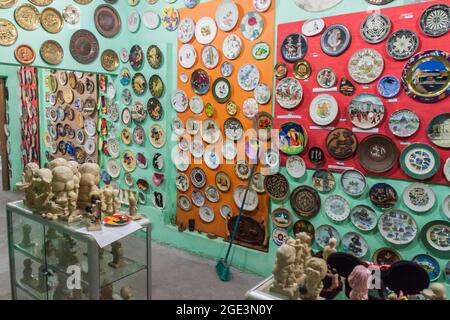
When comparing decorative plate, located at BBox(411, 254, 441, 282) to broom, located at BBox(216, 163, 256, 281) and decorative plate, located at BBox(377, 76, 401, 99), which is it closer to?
decorative plate, located at BBox(377, 76, 401, 99)

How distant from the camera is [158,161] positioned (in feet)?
13.3

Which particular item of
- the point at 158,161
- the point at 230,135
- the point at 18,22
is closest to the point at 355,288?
the point at 230,135

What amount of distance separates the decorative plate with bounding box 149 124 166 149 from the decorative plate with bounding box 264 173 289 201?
1329mm

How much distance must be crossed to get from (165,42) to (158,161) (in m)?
1.26

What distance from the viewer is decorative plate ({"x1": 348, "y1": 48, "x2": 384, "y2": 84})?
2584mm

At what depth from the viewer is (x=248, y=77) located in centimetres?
325

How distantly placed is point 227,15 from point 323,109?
4.19 ft

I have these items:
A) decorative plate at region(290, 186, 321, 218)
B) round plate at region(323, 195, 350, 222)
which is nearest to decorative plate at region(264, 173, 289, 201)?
decorative plate at region(290, 186, 321, 218)

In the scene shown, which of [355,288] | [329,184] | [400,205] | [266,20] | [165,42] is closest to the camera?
[355,288]

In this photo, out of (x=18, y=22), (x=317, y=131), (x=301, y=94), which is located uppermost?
(x=18, y=22)

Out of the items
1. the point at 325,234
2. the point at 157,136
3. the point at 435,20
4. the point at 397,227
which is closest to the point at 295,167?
the point at 325,234

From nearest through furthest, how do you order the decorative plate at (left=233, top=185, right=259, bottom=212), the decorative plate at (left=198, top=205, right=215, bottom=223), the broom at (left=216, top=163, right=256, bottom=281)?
1. the broom at (left=216, top=163, right=256, bottom=281)
2. the decorative plate at (left=233, top=185, right=259, bottom=212)
3. the decorative plate at (left=198, top=205, right=215, bottom=223)

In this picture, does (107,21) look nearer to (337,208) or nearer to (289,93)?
(289,93)

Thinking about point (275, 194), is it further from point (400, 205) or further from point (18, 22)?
point (18, 22)
